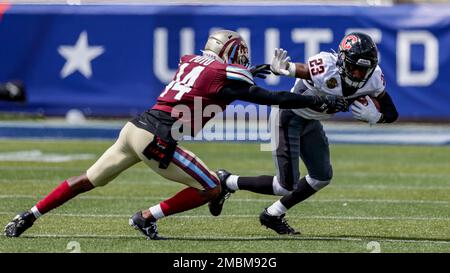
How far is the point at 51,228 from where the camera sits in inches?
276

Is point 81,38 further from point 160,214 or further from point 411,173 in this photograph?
point 160,214

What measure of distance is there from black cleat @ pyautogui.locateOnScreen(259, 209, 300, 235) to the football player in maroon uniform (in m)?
0.64

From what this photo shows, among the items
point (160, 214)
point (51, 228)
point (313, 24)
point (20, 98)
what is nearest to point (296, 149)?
point (160, 214)

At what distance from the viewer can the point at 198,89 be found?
6.29m

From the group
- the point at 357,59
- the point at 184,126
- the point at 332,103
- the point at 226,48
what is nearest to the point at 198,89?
the point at 184,126

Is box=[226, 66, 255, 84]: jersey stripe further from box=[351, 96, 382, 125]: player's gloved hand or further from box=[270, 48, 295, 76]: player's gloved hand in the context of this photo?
Result: box=[351, 96, 382, 125]: player's gloved hand

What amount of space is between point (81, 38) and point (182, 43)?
1572 millimetres

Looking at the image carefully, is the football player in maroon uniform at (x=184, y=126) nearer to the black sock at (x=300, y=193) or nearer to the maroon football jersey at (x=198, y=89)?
the maroon football jersey at (x=198, y=89)

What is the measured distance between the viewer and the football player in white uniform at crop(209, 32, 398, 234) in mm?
6566

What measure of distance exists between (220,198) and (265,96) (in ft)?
3.29

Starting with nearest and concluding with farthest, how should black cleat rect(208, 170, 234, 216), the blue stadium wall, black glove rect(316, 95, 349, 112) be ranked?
black glove rect(316, 95, 349, 112) < black cleat rect(208, 170, 234, 216) < the blue stadium wall

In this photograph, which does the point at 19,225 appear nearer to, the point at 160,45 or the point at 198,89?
the point at 198,89

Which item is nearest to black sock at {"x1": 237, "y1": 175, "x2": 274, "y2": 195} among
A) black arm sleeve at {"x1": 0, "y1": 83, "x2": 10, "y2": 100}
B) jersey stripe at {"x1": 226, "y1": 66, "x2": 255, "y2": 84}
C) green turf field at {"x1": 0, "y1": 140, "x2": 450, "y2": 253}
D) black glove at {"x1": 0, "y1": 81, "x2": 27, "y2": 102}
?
green turf field at {"x1": 0, "y1": 140, "x2": 450, "y2": 253}
